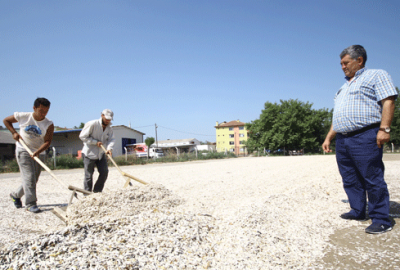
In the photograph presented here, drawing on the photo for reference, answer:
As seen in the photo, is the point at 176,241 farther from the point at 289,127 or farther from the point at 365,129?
the point at 289,127

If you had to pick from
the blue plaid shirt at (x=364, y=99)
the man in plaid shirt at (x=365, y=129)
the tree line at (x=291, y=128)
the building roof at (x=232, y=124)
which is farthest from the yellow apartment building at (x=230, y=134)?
the blue plaid shirt at (x=364, y=99)

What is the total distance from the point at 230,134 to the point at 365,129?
67905mm

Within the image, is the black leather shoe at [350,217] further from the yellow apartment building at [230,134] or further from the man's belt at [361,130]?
the yellow apartment building at [230,134]

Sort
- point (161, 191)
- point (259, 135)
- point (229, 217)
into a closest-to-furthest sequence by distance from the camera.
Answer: point (229, 217) → point (161, 191) → point (259, 135)

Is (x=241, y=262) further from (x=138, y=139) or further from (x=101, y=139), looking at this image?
(x=138, y=139)

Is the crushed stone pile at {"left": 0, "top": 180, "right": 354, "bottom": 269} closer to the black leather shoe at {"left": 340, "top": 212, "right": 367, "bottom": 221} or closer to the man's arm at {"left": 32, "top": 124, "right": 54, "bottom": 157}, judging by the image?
the black leather shoe at {"left": 340, "top": 212, "right": 367, "bottom": 221}

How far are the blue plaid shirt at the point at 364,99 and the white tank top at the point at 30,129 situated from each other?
4.17 metres

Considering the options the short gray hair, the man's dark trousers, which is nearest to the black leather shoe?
the short gray hair

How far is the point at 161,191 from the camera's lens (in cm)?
396

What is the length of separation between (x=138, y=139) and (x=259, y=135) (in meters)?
19.5

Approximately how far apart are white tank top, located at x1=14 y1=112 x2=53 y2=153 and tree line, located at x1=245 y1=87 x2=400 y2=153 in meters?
36.6

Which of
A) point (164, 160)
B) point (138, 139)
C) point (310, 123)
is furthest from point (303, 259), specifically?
point (310, 123)

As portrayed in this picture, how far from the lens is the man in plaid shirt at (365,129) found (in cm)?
247

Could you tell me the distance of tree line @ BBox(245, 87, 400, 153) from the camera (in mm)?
38125
